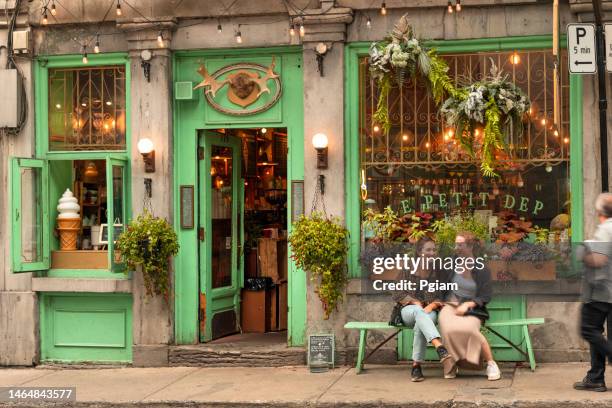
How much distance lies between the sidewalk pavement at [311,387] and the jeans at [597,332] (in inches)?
9.4

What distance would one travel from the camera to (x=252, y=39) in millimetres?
12445

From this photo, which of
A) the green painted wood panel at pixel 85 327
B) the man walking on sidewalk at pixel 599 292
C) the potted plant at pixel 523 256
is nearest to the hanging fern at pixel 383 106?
the potted plant at pixel 523 256

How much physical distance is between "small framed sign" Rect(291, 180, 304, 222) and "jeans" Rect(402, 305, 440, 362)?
1923 millimetres

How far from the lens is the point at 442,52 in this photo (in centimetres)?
1201

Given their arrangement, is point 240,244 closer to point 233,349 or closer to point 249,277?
point 249,277

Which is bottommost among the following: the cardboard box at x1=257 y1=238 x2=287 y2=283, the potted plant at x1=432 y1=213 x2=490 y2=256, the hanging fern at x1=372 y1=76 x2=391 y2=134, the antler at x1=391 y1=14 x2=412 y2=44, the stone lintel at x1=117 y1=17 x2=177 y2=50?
the cardboard box at x1=257 y1=238 x2=287 y2=283

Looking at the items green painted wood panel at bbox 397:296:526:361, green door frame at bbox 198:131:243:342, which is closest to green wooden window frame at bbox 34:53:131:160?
green door frame at bbox 198:131:243:342

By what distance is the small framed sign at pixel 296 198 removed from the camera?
40.3 feet

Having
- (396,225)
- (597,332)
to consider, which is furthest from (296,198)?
(597,332)

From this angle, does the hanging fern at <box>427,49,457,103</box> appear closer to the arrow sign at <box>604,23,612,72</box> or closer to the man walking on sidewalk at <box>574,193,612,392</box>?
the arrow sign at <box>604,23,612,72</box>

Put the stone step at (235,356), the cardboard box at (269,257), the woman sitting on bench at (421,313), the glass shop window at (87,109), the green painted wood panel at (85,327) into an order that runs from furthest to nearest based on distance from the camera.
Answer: the cardboard box at (269,257), the glass shop window at (87,109), the green painted wood panel at (85,327), the stone step at (235,356), the woman sitting on bench at (421,313)

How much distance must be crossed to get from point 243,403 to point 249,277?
4.34 metres

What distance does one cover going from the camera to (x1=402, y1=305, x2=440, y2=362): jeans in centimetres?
1084

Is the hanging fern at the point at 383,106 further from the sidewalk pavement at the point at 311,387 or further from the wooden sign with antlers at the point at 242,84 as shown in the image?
the sidewalk pavement at the point at 311,387
